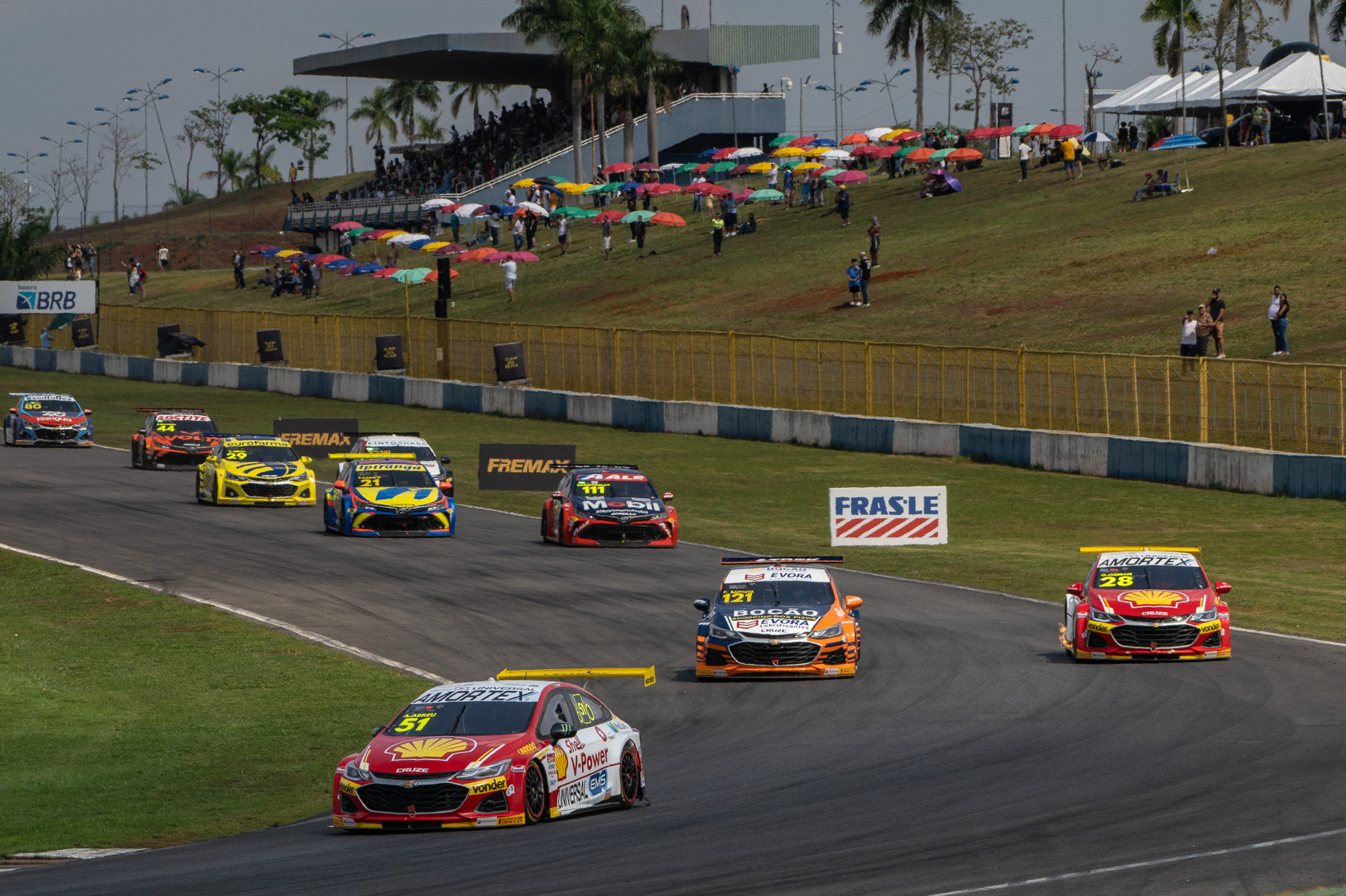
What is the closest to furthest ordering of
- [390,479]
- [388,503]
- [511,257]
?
[388,503]
[390,479]
[511,257]

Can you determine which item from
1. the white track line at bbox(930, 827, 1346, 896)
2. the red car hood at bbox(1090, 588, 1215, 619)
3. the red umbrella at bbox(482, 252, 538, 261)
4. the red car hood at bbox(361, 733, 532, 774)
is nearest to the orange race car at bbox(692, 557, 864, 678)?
the red car hood at bbox(1090, 588, 1215, 619)

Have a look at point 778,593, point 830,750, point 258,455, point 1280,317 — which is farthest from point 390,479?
point 1280,317

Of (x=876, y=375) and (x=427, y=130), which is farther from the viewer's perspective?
(x=427, y=130)

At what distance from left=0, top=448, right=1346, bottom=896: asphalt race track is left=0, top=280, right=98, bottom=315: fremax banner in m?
50.0

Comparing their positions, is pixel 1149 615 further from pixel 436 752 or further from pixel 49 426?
pixel 49 426

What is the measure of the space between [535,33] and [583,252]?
24573mm

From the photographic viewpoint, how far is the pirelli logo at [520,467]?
4184 cm

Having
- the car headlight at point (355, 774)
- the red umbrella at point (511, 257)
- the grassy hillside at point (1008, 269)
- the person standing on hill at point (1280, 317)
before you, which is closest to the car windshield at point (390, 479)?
the car headlight at point (355, 774)

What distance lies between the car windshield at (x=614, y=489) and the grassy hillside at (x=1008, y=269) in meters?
20.6

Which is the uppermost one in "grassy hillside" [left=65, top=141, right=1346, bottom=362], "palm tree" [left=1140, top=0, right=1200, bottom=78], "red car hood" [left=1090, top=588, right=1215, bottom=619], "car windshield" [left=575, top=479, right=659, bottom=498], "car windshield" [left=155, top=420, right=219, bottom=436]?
"palm tree" [left=1140, top=0, right=1200, bottom=78]

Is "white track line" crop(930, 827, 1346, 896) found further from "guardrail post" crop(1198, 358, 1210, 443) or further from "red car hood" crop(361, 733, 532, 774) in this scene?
"guardrail post" crop(1198, 358, 1210, 443)

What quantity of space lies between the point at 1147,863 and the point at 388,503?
2410 centimetres

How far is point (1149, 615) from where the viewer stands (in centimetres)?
2191

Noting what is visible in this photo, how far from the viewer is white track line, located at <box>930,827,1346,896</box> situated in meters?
11.4
